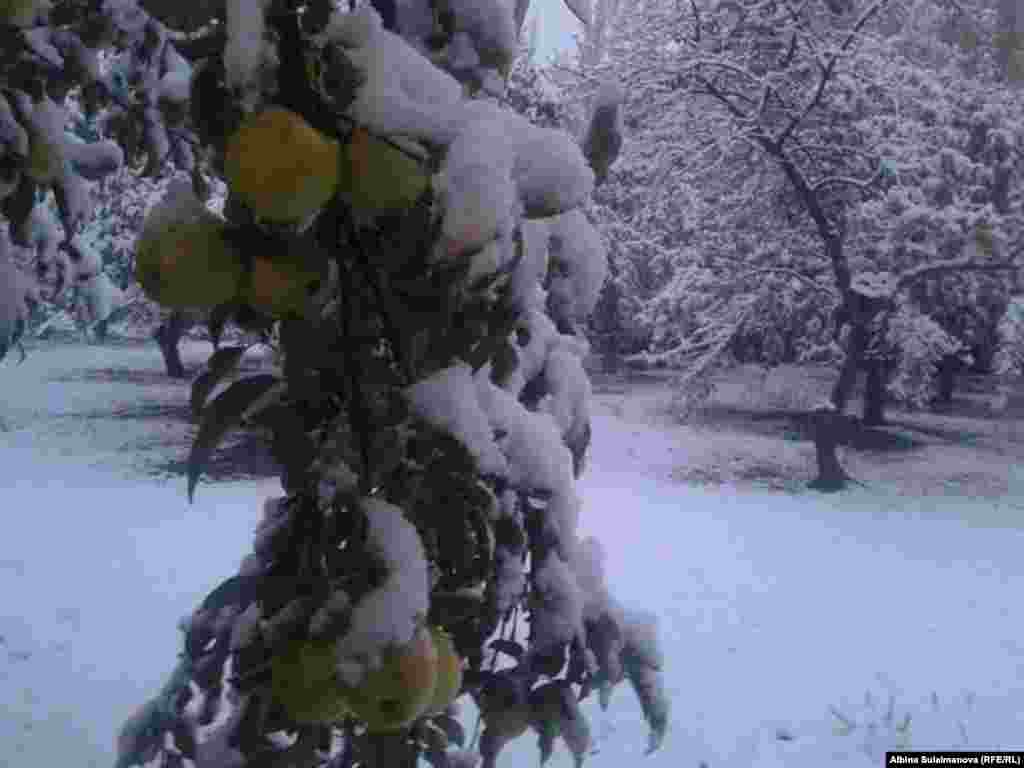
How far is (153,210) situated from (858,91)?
6.20 metres

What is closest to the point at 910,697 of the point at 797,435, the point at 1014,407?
the point at 797,435

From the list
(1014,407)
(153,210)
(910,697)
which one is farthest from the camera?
(1014,407)

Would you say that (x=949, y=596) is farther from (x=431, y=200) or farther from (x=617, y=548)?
(x=431, y=200)

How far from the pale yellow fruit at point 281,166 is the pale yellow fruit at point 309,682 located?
0.80ft

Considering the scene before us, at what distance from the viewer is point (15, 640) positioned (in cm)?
352

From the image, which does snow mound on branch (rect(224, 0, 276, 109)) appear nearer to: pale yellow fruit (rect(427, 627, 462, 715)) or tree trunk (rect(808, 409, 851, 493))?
pale yellow fruit (rect(427, 627, 462, 715))

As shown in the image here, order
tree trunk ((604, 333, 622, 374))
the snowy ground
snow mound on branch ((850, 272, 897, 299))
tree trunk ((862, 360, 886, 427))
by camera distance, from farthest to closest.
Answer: tree trunk ((604, 333, 622, 374)) < tree trunk ((862, 360, 886, 427)) < snow mound on branch ((850, 272, 897, 299)) < the snowy ground

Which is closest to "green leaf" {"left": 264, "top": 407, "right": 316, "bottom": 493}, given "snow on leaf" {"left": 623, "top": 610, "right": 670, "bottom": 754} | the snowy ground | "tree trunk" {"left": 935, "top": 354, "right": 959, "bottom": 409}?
"snow on leaf" {"left": 623, "top": 610, "right": 670, "bottom": 754}

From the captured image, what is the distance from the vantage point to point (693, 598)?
412cm

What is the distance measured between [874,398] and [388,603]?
7909 millimetres

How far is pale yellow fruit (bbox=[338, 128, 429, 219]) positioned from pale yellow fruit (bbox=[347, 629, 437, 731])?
→ 0.24 meters

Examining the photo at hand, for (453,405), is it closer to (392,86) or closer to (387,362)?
(387,362)

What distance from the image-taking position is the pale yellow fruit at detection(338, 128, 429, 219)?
48cm

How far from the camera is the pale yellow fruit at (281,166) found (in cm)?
45
